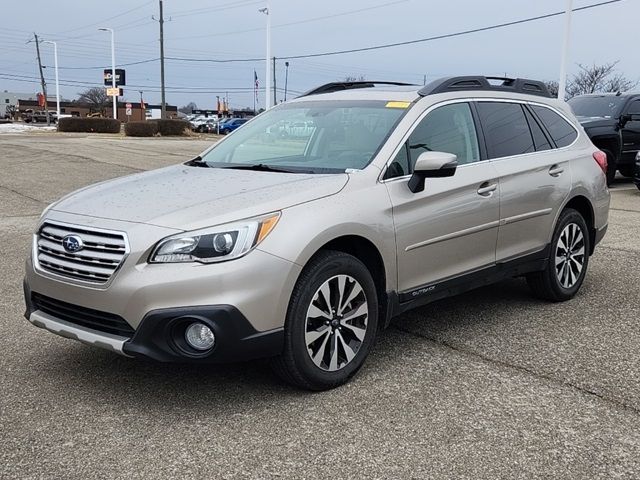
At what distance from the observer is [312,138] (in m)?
4.83

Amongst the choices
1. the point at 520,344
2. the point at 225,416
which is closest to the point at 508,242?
the point at 520,344

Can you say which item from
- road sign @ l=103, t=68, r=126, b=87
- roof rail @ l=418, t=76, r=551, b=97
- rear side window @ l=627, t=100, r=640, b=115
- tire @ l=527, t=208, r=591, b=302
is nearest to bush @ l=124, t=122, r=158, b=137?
road sign @ l=103, t=68, r=126, b=87

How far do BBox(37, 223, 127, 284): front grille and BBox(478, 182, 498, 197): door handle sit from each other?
2480mm

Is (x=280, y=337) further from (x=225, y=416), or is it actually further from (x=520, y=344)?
(x=520, y=344)

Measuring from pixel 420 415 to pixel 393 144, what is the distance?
168 cm

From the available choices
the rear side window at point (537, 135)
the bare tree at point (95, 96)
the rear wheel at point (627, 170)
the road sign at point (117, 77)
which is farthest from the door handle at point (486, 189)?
the bare tree at point (95, 96)

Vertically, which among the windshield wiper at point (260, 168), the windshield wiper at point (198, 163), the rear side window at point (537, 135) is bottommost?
the windshield wiper at point (198, 163)

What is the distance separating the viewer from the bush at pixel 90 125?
46.9 metres

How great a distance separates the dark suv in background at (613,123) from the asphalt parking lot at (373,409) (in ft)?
30.7

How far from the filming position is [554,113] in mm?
5902

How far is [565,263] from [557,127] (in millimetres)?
1152

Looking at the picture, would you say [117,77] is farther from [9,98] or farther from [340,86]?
[9,98]

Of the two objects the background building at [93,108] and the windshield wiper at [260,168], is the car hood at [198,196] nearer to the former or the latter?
the windshield wiper at [260,168]

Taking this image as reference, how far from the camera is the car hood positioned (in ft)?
11.6
